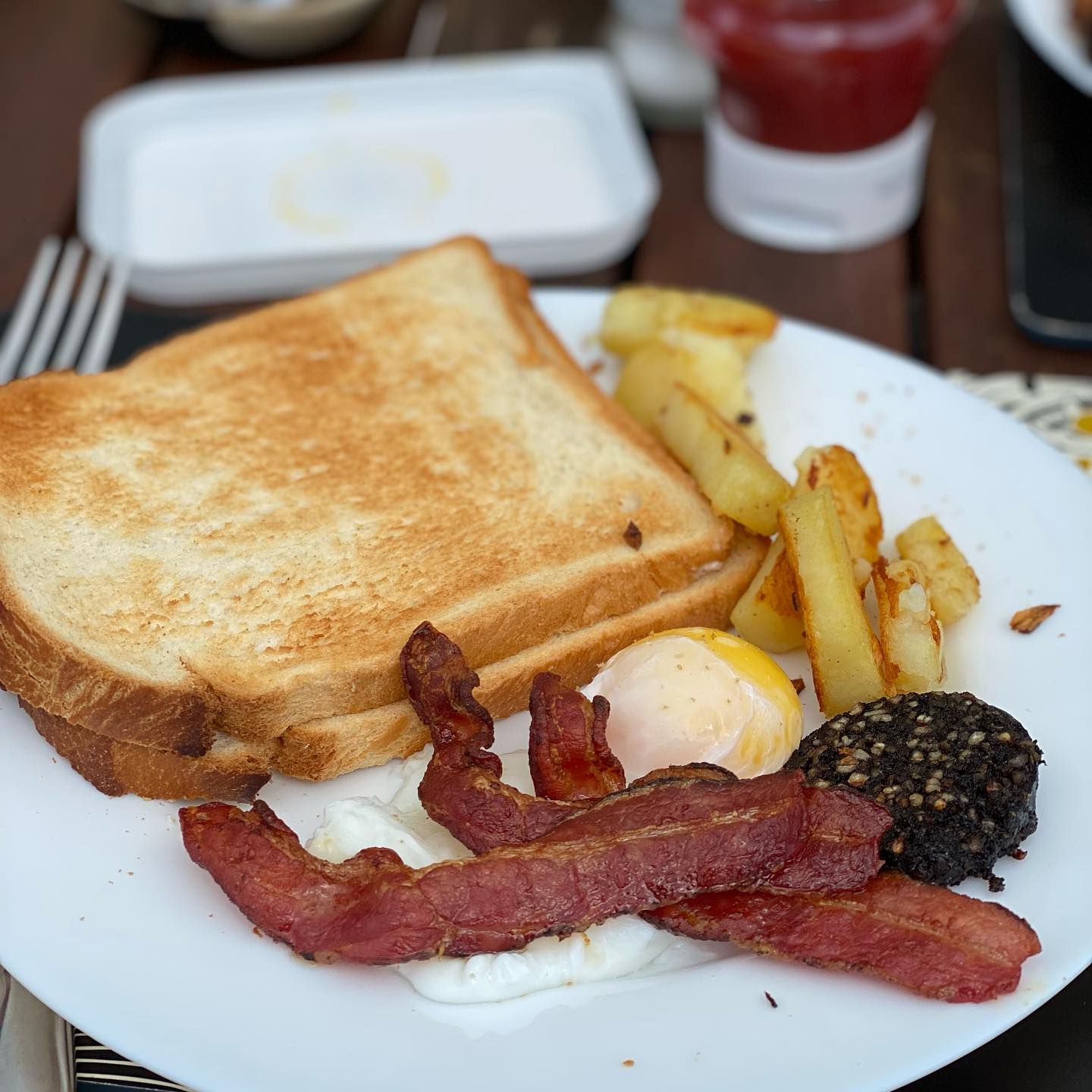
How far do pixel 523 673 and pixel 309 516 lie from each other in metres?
0.48

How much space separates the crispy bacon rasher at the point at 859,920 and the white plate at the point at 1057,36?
260 centimetres

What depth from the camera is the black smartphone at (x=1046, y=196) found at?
331 centimetres

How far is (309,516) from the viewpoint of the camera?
2373 mm

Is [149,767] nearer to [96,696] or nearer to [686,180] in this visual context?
[96,696]

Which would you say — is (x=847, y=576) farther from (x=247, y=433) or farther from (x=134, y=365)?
(x=134, y=365)

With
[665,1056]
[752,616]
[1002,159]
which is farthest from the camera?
[1002,159]

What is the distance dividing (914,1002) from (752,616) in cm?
75

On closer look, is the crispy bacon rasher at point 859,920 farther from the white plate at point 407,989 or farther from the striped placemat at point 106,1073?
the striped placemat at point 106,1073

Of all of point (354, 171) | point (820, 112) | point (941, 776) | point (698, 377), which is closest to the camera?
point (941, 776)

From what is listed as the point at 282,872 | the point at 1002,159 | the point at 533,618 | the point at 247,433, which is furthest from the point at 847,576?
the point at 1002,159

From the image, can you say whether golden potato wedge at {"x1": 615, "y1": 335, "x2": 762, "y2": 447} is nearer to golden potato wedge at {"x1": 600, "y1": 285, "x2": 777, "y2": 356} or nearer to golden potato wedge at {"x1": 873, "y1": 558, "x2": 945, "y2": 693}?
golden potato wedge at {"x1": 600, "y1": 285, "x2": 777, "y2": 356}

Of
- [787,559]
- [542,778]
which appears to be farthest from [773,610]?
[542,778]

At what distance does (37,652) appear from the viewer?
2041 millimetres

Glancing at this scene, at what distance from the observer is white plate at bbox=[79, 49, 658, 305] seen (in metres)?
3.51
